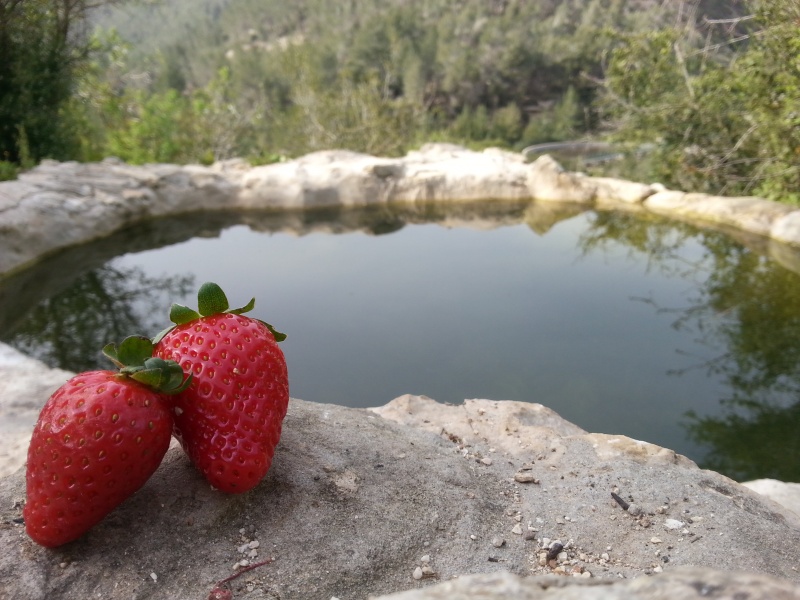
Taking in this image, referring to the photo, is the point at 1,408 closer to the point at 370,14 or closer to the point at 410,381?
the point at 410,381

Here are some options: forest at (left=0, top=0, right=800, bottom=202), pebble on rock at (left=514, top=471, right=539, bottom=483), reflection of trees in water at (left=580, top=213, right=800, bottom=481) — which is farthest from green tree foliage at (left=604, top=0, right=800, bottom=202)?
pebble on rock at (left=514, top=471, right=539, bottom=483)

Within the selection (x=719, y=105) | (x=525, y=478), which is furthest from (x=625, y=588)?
(x=719, y=105)

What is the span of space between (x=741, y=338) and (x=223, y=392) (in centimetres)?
310

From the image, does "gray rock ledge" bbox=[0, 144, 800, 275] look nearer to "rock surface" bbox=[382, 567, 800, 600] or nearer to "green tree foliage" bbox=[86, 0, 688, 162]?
"green tree foliage" bbox=[86, 0, 688, 162]

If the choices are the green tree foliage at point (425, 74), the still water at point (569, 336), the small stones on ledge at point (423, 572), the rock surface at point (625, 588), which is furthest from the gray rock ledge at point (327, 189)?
the rock surface at point (625, 588)

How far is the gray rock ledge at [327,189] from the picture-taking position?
518 cm

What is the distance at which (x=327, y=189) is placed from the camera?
22.7 feet

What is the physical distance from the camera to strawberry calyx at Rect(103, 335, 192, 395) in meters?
0.90

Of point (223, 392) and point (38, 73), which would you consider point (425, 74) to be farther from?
point (223, 392)

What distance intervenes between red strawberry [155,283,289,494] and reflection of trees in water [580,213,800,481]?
1940 millimetres

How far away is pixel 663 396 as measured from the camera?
2.62m

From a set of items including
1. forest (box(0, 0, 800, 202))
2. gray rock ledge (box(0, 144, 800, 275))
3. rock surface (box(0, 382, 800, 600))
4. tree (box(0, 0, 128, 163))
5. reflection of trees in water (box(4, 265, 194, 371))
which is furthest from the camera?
tree (box(0, 0, 128, 163))

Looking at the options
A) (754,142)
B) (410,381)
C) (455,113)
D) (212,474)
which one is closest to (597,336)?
(410,381)

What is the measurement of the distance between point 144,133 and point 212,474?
10861mm
